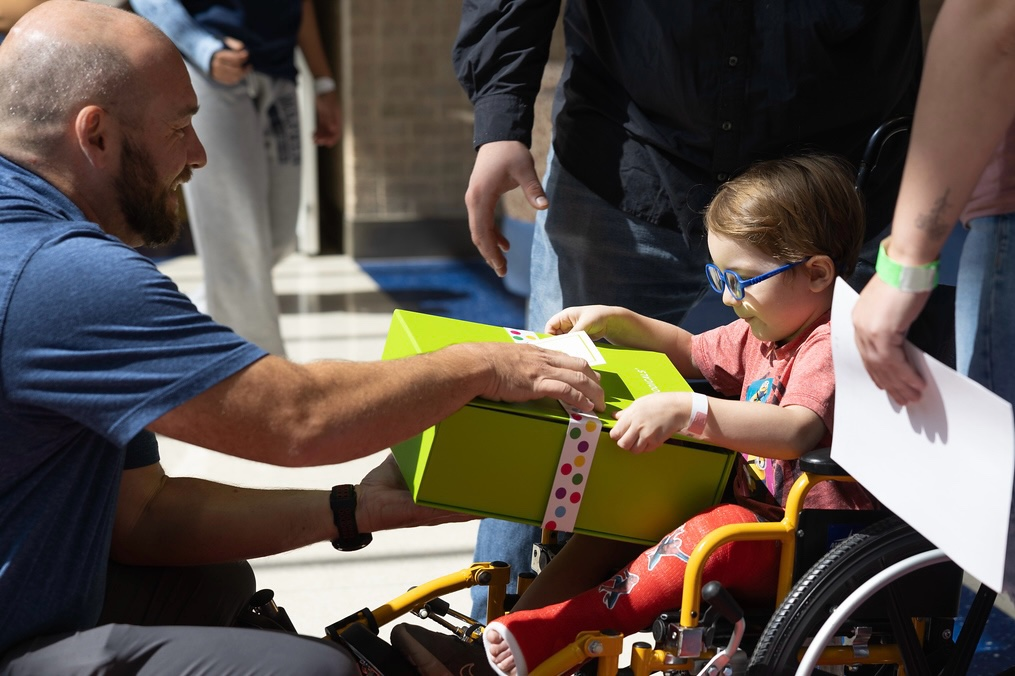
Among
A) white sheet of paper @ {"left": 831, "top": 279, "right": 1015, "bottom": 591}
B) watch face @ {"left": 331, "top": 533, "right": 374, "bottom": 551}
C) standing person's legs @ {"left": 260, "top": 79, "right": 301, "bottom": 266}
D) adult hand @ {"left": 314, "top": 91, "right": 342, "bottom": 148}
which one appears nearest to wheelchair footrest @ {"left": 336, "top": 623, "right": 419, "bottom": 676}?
watch face @ {"left": 331, "top": 533, "right": 374, "bottom": 551}

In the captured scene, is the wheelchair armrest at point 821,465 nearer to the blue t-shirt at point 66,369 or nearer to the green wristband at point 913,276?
the green wristband at point 913,276

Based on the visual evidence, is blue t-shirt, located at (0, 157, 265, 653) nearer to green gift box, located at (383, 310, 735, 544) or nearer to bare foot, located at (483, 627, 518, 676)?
green gift box, located at (383, 310, 735, 544)

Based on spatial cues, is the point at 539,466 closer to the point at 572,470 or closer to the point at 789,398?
the point at 572,470

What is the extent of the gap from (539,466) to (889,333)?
0.52 meters

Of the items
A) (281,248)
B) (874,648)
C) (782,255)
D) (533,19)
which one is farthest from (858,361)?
(281,248)

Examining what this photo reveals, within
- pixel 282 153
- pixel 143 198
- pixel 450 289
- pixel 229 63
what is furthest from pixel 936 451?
pixel 450 289

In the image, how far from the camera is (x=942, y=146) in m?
1.40

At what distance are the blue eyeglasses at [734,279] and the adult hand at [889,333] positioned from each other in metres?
0.40

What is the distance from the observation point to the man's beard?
67.6 inches

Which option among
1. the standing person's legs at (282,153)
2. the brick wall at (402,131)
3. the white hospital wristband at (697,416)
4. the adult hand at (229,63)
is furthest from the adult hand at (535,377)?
the brick wall at (402,131)

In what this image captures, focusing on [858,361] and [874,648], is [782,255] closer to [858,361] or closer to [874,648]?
[858,361]

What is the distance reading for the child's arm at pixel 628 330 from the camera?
7.09ft

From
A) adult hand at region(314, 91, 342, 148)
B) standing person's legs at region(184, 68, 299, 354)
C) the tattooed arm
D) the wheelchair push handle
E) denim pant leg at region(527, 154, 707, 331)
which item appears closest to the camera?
the tattooed arm

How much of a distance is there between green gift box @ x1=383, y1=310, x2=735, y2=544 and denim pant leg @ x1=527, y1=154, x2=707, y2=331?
0.50 metres
